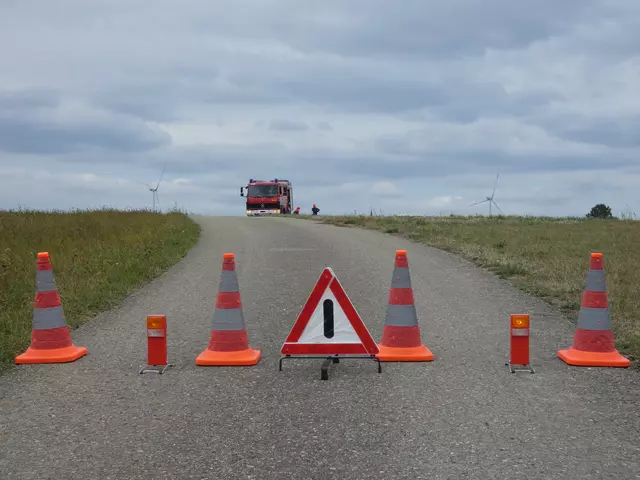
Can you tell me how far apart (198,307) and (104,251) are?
5.62 metres

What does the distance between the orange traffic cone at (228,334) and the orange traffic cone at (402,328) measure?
4.51 ft

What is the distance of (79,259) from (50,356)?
6.75 meters

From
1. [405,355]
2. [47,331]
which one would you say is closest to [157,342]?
[47,331]

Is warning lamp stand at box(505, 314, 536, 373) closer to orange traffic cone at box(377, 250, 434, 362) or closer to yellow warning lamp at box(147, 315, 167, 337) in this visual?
orange traffic cone at box(377, 250, 434, 362)

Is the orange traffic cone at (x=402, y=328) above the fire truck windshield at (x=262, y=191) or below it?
below

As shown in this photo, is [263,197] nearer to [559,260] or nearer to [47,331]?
[559,260]

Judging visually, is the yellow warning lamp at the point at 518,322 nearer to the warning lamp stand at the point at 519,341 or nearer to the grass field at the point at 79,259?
the warning lamp stand at the point at 519,341

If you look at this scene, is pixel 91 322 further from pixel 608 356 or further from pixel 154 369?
pixel 608 356

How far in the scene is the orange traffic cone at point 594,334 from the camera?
7.00 meters

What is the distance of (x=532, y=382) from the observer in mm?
6344

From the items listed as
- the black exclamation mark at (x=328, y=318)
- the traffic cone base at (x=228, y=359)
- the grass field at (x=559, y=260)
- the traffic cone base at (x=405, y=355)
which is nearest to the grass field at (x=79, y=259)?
the traffic cone base at (x=228, y=359)

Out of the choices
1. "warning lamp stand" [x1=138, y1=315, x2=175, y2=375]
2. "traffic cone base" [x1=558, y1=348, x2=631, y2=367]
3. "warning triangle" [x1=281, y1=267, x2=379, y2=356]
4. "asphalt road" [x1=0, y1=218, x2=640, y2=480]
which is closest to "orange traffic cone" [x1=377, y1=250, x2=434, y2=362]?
"asphalt road" [x1=0, y1=218, x2=640, y2=480]

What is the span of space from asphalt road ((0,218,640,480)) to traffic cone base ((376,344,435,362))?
13cm

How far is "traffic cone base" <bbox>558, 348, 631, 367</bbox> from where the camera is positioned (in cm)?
696
